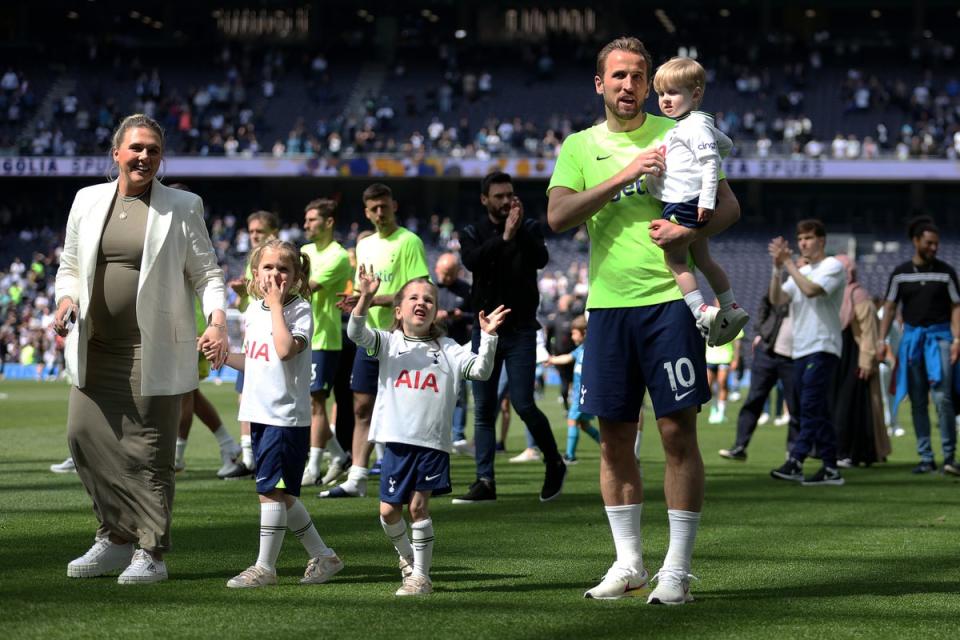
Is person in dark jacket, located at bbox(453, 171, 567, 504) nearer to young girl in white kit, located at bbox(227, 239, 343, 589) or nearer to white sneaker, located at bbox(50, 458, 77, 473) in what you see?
young girl in white kit, located at bbox(227, 239, 343, 589)

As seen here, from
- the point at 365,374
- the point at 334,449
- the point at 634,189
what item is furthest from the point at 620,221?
the point at 334,449

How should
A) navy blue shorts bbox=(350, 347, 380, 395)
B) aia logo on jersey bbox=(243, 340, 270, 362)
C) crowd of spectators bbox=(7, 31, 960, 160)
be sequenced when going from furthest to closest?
crowd of spectators bbox=(7, 31, 960, 160) < navy blue shorts bbox=(350, 347, 380, 395) < aia logo on jersey bbox=(243, 340, 270, 362)

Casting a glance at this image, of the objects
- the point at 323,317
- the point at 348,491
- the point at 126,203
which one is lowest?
the point at 348,491

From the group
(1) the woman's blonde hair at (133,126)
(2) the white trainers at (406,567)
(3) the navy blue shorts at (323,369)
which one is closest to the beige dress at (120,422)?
(1) the woman's blonde hair at (133,126)

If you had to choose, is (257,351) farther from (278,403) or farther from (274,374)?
(278,403)

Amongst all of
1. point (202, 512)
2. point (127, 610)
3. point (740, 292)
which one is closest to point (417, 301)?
point (127, 610)

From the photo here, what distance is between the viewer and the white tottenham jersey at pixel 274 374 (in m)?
6.17

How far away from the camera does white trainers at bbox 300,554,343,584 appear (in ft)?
19.7

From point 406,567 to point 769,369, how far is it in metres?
7.37

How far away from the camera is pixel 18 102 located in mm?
51875

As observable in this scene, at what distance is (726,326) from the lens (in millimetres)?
5539

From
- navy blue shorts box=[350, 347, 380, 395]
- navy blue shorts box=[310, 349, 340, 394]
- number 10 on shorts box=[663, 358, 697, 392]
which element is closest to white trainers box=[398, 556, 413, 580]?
number 10 on shorts box=[663, 358, 697, 392]

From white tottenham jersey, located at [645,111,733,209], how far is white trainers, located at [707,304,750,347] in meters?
0.42

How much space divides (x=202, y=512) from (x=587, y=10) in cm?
4697
